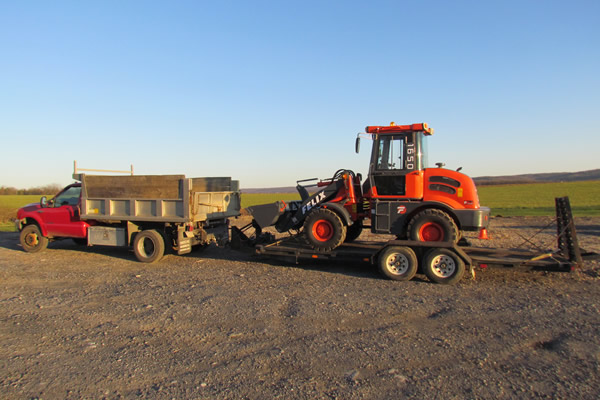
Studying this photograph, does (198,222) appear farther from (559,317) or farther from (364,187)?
(559,317)

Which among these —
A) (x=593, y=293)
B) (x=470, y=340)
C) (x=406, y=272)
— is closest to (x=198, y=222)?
(x=406, y=272)

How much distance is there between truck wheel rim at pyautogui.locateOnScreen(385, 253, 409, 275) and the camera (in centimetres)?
824

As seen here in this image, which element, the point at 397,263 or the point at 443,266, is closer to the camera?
the point at 443,266

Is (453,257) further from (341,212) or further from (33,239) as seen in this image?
(33,239)

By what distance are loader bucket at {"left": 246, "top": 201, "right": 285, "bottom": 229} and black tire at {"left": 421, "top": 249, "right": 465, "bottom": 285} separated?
11.5ft

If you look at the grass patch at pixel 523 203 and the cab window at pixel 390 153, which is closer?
the cab window at pixel 390 153

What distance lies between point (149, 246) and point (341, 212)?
5.04 m

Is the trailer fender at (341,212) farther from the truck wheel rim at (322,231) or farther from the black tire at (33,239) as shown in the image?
the black tire at (33,239)

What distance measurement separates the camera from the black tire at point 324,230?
909cm

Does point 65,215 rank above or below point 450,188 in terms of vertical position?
below

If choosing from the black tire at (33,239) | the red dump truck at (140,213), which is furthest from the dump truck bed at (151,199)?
the black tire at (33,239)

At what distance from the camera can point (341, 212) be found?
9.14 m

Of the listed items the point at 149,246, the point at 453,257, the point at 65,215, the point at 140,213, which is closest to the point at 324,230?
the point at 453,257

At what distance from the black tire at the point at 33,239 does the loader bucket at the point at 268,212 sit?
21.4 ft
